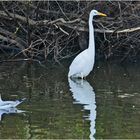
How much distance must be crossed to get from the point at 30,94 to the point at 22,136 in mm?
3011

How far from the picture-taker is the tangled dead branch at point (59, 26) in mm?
15859

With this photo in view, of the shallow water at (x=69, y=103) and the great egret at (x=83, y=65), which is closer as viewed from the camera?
the shallow water at (x=69, y=103)

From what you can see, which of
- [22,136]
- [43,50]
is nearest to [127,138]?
[22,136]

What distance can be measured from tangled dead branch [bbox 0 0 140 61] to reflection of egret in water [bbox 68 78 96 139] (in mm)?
2328

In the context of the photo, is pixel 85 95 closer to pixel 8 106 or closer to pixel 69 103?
pixel 69 103

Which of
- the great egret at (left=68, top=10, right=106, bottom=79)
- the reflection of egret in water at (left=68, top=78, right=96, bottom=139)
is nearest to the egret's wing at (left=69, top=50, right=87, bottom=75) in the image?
the great egret at (left=68, top=10, right=106, bottom=79)

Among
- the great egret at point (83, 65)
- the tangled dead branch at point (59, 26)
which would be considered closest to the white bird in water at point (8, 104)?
the great egret at point (83, 65)

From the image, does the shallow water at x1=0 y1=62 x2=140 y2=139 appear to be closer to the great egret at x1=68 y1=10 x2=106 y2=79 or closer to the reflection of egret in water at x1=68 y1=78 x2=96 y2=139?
the reflection of egret in water at x1=68 y1=78 x2=96 y2=139

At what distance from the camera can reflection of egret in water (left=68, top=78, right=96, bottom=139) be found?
31.1 ft

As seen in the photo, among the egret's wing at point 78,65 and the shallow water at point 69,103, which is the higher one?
the egret's wing at point 78,65

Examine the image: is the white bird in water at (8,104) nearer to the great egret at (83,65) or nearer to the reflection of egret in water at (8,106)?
the reflection of egret in water at (8,106)

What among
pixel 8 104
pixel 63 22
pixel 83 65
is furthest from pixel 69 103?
pixel 63 22

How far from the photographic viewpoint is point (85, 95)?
11617 millimetres

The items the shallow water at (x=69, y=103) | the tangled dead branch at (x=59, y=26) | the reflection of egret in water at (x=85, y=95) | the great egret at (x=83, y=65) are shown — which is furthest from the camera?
the tangled dead branch at (x=59, y=26)
